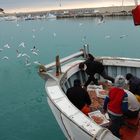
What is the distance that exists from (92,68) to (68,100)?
124 inches

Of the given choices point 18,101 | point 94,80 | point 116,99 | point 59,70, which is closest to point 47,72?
point 59,70

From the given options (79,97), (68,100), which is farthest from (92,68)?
(68,100)

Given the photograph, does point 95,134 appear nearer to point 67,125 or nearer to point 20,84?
point 67,125

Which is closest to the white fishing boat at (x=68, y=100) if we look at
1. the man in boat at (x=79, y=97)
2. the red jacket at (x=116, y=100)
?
the man in boat at (x=79, y=97)

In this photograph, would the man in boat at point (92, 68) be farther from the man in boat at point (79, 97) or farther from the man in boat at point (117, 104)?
the man in boat at point (117, 104)

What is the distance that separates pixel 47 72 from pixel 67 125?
2664 millimetres

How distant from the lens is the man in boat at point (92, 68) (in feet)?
31.6

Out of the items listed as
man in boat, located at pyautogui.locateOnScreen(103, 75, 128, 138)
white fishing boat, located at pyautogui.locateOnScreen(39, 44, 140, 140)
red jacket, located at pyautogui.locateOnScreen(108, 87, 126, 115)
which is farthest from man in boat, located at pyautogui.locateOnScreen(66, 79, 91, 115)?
red jacket, located at pyautogui.locateOnScreen(108, 87, 126, 115)

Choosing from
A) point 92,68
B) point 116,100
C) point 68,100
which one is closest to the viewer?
point 116,100

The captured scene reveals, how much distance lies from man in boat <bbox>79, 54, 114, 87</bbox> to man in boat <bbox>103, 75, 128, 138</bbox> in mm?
3642

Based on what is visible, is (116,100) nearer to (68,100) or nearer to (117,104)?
(117,104)

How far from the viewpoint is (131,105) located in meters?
5.87

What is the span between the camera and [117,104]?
5.80 metres

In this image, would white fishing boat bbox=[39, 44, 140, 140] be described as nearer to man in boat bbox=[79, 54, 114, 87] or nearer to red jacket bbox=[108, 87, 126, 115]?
man in boat bbox=[79, 54, 114, 87]
